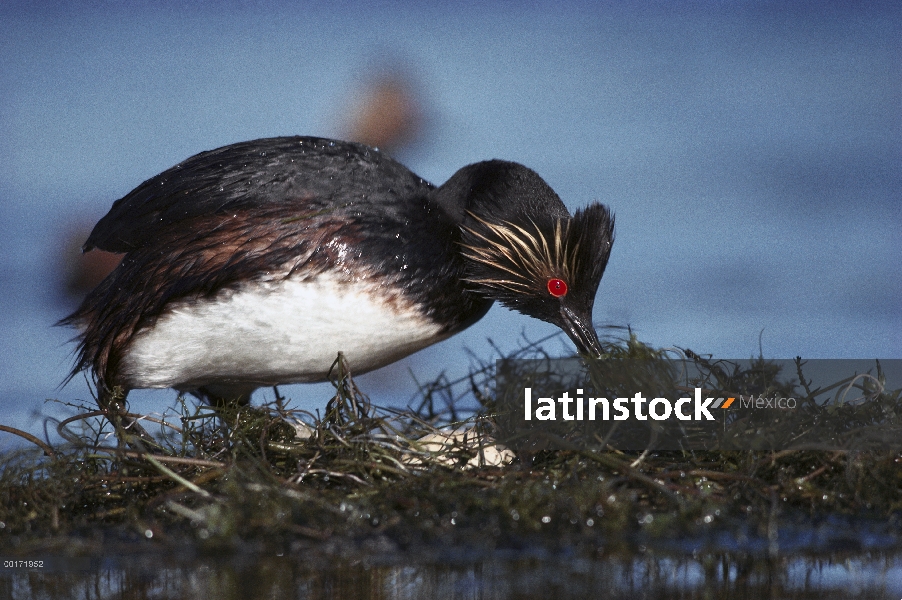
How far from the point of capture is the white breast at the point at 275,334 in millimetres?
4137

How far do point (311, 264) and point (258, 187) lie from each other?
50 centimetres

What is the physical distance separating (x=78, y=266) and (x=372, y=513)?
4.56 m

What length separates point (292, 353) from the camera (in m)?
4.31

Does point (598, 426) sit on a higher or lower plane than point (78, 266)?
lower

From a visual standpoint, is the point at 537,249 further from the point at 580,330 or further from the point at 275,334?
the point at 275,334

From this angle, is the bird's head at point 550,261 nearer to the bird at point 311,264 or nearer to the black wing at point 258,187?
the bird at point 311,264

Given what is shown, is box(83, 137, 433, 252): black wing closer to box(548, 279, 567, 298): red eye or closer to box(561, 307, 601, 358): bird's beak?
box(548, 279, 567, 298): red eye

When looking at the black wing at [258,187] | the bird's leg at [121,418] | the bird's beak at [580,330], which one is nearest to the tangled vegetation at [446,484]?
the bird's leg at [121,418]

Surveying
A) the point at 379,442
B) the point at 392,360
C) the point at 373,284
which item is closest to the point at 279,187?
the point at 373,284

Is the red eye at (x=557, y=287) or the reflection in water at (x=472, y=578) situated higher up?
the red eye at (x=557, y=287)

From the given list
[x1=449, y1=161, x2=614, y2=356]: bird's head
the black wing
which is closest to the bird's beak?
[x1=449, y1=161, x2=614, y2=356]: bird's head

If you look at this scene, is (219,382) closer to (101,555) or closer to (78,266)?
(101,555)

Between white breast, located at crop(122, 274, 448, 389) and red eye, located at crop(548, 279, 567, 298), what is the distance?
0.57 metres

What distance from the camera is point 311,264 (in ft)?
13.5
